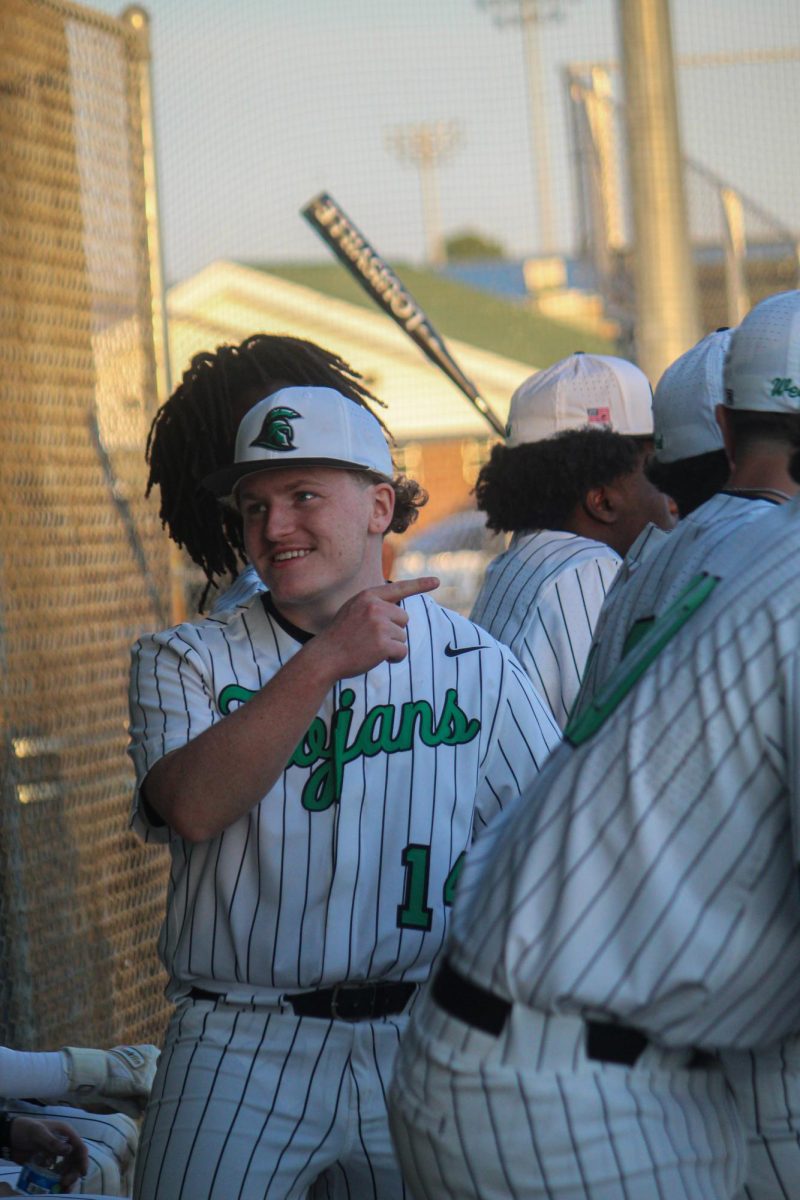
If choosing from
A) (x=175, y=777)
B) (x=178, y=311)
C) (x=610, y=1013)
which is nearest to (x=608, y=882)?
(x=610, y=1013)

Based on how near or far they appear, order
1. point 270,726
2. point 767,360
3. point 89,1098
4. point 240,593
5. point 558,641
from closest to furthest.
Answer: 1. point 767,360
2. point 270,726
3. point 240,593
4. point 558,641
5. point 89,1098

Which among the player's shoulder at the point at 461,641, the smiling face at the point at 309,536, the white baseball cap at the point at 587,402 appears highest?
the white baseball cap at the point at 587,402

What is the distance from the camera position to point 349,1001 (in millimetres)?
2461

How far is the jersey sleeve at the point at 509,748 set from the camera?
103 inches

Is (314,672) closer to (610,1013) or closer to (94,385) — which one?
(610,1013)

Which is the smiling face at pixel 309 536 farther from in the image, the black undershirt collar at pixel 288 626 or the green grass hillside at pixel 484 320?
the green grass hillside at pixel 484 320

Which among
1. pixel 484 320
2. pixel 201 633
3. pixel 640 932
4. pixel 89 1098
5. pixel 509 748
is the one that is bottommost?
pixel 89 1098

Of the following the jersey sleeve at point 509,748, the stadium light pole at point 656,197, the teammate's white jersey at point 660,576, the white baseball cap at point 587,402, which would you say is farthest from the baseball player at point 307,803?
the stadium light pole at point 656,197

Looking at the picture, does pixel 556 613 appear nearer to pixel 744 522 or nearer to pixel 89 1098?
pixel 744 522

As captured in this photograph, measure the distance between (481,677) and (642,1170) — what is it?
3.37ft

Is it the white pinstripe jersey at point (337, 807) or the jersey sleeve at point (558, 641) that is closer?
the white pinstripe jersey at point (337, 807)

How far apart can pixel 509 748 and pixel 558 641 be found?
0.83 metres

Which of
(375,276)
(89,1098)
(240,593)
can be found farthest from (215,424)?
(375,276)

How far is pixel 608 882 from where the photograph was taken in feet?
5.59
